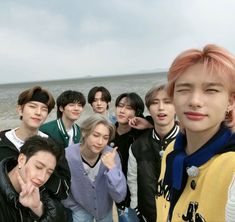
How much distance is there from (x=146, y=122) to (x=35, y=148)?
167cm

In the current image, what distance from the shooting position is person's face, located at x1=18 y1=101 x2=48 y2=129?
3.90 m

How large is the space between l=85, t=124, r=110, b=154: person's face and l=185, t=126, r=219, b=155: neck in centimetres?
225

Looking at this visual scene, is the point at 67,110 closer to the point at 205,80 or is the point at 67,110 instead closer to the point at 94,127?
the point at 94,127

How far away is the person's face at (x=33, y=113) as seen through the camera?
390cm

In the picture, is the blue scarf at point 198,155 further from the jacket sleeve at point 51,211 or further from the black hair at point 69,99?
the black hair at point 69,99

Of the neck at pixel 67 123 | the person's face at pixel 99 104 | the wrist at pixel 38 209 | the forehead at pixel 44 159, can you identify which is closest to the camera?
the wrist at pixel 38 209

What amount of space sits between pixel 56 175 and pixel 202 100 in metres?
2.11

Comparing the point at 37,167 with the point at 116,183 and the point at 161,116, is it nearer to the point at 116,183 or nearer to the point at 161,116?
the point at 116,183

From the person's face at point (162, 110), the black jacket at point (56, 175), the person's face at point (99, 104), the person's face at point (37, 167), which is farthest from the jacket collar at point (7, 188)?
the person's face at point (99, 104)

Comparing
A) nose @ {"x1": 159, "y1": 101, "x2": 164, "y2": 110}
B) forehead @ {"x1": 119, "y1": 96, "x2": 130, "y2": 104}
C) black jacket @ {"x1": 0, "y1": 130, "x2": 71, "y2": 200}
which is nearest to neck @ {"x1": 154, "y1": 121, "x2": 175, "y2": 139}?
nose @ {"x1": 159, "y1": 101, "x2": 164, "y2": 110}

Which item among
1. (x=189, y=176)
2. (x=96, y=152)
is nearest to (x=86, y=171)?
(x=96, y=152)

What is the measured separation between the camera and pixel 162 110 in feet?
11.8

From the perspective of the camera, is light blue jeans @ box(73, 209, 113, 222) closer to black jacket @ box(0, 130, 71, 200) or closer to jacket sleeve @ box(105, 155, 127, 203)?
jacket sleeve @ box(105, 155, 127, 203)

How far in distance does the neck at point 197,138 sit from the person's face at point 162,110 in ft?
5.97
